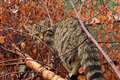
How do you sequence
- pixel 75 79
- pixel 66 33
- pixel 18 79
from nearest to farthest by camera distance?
pixel 75 79, pixel 66 33, pixel 18 79

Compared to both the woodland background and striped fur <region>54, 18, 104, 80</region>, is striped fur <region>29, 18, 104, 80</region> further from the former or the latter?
the woodland background

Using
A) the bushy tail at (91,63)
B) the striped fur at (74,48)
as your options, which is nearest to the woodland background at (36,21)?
the striped fur at (74,48)

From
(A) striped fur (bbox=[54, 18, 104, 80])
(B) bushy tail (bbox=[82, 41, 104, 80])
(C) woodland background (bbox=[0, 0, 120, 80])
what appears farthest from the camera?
(C) woodland background (bbox=[0, 0, 120, 80])

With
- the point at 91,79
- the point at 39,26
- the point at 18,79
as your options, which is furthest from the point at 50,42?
the point at 91,79

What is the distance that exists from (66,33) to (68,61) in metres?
0.81

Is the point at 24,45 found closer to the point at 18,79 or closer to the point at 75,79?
the point at 18,79

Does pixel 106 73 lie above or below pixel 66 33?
below

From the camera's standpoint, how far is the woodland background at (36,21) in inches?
303

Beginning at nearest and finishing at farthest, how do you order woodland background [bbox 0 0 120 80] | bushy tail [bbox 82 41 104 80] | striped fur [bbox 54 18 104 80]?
bushy tail [bbox 82 41 104 80] → striped fur [bbox 54 18 104 80] → woodland background [bbox 0 0 120 80]

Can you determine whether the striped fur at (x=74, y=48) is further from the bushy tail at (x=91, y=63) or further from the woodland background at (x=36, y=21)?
the woodland background at (x=36, y=21)

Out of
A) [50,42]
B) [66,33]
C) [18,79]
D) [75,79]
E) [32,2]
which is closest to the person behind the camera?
[75,79]

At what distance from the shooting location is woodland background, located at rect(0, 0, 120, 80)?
7.71 metres

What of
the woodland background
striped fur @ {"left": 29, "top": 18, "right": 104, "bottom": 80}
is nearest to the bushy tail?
striped fur @ {"left": 29, "top": 18, "right": 104, "bottom": 80}

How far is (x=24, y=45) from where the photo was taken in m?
9.20
